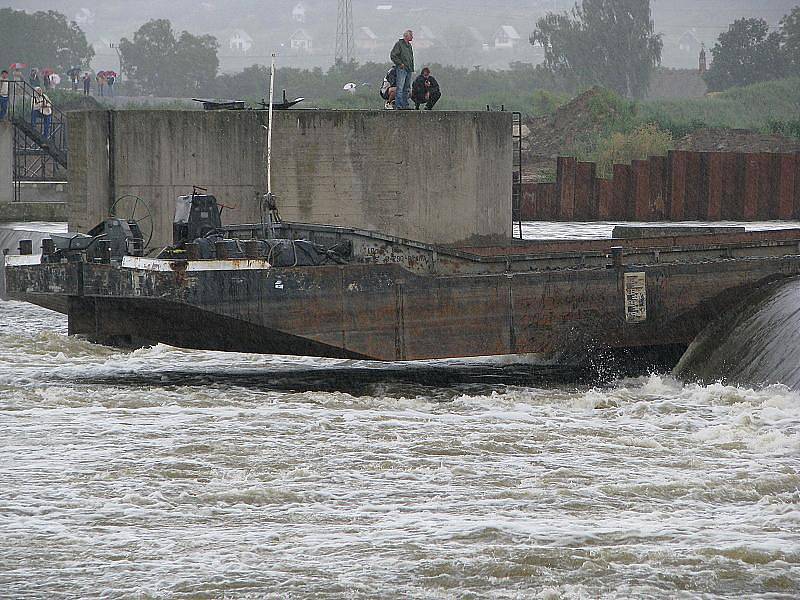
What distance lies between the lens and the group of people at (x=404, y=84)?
25.7 m

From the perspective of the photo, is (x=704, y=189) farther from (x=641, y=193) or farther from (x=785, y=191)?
(x=785, y=191)

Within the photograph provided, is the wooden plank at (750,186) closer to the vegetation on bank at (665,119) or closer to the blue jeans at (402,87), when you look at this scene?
the vegetation on bank at (665,119)

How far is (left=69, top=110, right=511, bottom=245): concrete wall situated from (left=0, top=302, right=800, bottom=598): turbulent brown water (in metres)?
4.27

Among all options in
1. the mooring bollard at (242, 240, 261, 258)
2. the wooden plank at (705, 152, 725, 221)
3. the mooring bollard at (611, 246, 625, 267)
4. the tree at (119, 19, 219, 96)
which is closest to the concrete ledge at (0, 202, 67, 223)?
the wooden plank at (705, 152, 725, 221)

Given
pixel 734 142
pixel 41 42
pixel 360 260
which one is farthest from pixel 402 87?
pixel 41 42

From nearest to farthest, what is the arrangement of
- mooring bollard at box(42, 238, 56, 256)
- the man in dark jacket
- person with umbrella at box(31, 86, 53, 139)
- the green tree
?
mooring bollard at box(42, 238, 56, 256) < the man in dark jacket < person with umbrella at box(31, 86, 53, 139) < the green tree

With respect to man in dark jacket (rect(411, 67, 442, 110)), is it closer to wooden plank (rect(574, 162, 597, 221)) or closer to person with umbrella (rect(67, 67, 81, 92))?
wooden plank (rect(574, 162, 597, 221))

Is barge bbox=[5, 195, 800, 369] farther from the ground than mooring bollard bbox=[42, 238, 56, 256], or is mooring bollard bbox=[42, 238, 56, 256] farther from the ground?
mooring bollard bbox=[42, 238, 56, 256]

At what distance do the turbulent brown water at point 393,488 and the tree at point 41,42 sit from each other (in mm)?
106199

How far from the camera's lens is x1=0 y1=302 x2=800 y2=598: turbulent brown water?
38.0ft

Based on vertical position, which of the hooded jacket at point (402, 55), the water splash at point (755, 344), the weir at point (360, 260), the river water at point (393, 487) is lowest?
the river water at point (393, 487)

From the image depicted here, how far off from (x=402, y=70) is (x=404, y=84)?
27 cm

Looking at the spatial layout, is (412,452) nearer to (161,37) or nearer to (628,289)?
(628,289)

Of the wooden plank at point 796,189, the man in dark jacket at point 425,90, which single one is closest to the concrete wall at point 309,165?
the man in dark jacket at point 425,90
